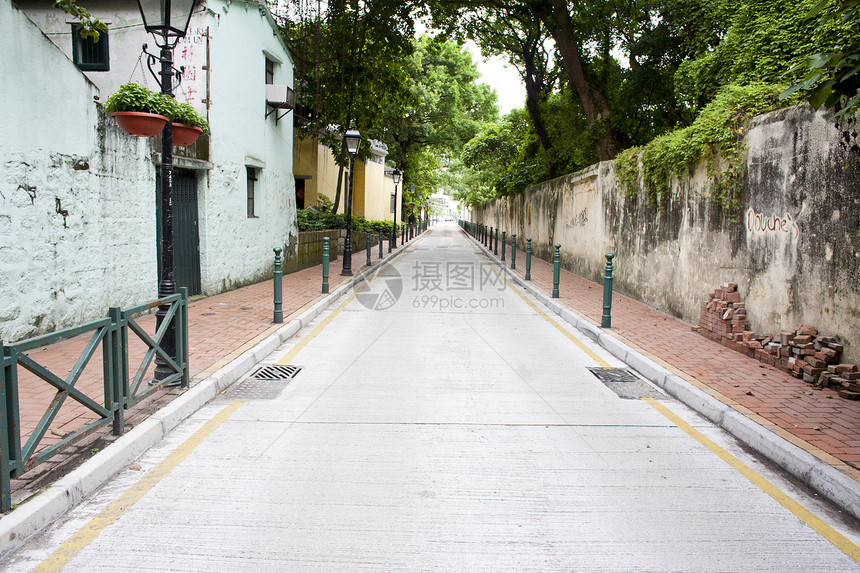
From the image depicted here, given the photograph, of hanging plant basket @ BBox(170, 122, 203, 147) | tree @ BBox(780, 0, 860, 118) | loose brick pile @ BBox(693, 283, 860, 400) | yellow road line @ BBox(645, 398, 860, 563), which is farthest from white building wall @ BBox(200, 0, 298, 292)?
tree @ BBox(780, 0, 860, 118)

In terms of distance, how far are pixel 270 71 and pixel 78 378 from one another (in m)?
13.5

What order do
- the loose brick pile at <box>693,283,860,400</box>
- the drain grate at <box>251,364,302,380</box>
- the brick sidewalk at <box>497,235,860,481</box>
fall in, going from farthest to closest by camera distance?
the drain grate at <box>251,364,302,380</box> → the loose brick pile at <box>693,283,860,400</box> → the brick sidewalk at <box>497,235,860,481</box>

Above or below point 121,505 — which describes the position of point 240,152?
above

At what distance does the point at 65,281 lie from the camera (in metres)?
8.05

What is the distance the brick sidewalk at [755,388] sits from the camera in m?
4.73

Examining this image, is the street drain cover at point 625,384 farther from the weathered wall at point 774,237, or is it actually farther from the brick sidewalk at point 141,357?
the brick sidewalk at point 141,357

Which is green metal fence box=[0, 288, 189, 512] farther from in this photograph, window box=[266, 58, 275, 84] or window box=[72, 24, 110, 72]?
window box=[266, 58, 275, 84]


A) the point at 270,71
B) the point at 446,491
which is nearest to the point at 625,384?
the point at 446,491

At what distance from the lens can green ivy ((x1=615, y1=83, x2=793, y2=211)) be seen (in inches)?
320

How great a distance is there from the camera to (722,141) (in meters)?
8.48

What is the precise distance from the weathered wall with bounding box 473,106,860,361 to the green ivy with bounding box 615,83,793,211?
0.21 meters

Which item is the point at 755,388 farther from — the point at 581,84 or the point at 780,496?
the point at 581,84

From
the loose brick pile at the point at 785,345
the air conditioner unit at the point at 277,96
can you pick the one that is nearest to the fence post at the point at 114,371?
the loose brick pile at the point at 785,345

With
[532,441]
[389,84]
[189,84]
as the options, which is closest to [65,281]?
[189,84]
